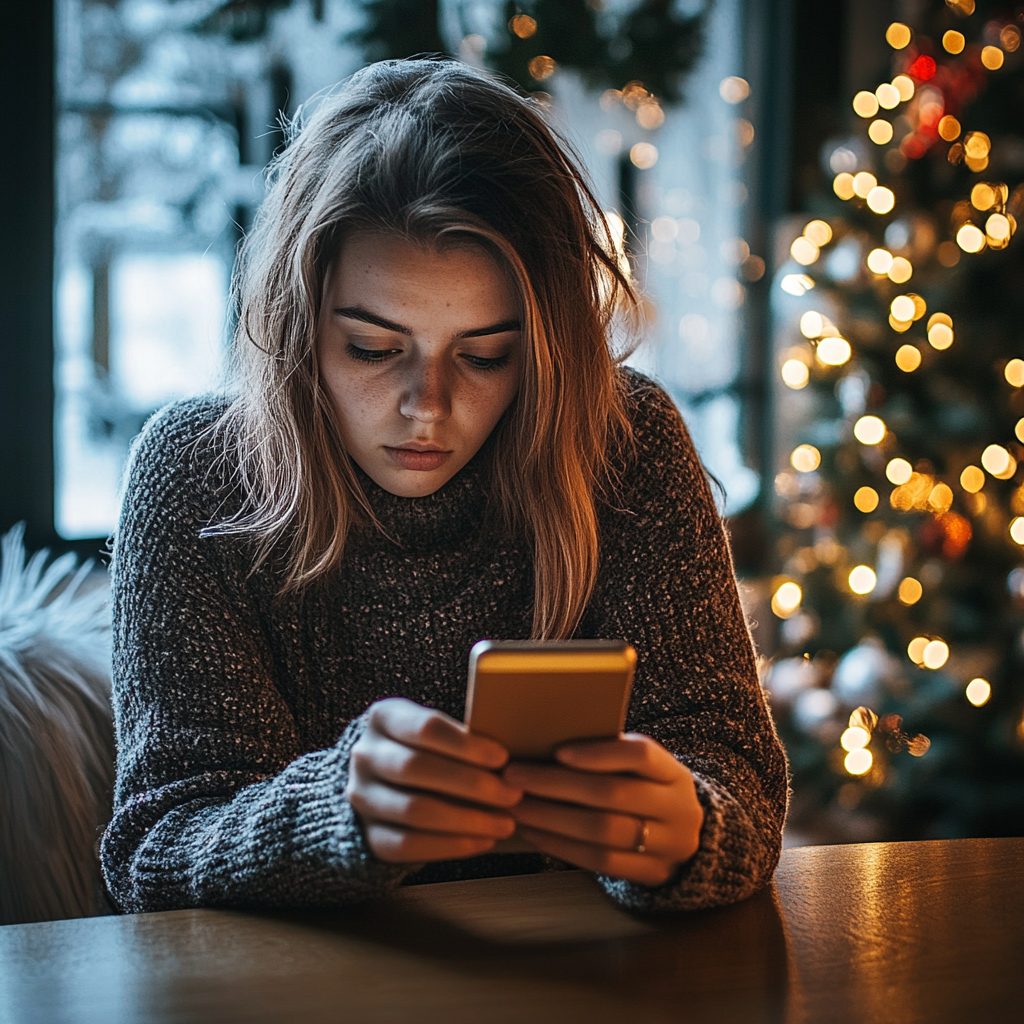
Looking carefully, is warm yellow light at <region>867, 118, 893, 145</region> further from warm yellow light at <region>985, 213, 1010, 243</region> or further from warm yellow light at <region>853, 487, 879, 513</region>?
warm yellow light at <region>853, 487, 879, 513</region>

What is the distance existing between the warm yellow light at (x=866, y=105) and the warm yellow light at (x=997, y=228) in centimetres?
46

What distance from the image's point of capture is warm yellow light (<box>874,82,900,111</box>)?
7.80 feet

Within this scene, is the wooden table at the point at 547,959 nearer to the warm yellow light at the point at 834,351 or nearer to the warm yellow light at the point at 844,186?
the warm yellow light at the point at 834,351

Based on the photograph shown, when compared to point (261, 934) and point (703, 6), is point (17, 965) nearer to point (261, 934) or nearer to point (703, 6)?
point (261, 934)

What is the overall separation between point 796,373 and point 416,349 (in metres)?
1.74

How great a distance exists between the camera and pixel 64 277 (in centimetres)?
245

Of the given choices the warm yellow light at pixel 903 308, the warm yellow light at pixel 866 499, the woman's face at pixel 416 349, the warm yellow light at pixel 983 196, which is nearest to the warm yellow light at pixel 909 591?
the warm yellow light at pixel 866 499

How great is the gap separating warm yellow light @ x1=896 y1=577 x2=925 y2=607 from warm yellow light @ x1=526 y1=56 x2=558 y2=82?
4.44 feet

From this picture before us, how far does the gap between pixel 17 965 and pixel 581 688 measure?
15.4 inches

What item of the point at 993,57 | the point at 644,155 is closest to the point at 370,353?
the point at 993,57

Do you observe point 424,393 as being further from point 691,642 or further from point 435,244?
point 691,642

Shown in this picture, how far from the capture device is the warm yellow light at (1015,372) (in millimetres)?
2090

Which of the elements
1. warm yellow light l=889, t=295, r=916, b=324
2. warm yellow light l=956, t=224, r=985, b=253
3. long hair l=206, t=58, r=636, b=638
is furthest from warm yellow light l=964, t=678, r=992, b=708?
long hair l=206, t=58, r=636, b=638

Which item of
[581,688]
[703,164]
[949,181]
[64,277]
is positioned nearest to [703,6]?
[703,164]
